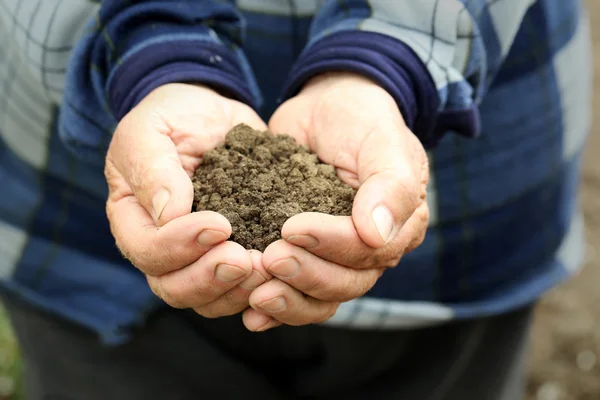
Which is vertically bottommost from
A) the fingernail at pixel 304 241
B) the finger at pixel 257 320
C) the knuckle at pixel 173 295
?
the finger at pixel 257 320

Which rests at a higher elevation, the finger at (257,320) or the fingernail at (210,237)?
the fingernail at (210,237)

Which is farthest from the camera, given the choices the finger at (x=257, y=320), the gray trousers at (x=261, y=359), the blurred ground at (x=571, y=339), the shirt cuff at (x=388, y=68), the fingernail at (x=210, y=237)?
the blurred ground at (x=571, y=339)

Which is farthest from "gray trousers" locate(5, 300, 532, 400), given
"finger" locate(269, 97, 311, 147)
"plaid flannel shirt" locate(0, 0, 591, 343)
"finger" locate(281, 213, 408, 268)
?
"finger" locate(281, 213, 408, 268)

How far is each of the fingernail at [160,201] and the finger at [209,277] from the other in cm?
9

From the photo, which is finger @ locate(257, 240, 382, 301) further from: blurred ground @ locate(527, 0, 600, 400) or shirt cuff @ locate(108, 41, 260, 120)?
blurred ground @ locate(527, 0, 600, 400)

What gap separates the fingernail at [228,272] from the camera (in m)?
0.92

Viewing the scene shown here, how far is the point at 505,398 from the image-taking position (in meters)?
1.92

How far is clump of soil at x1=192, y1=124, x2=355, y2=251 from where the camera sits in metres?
1.06

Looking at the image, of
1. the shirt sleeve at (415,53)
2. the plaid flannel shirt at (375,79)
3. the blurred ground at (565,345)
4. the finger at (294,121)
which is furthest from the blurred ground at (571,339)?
the finger at (294,121)

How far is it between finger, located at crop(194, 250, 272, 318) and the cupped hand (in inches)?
0.5

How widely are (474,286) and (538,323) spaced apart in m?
1.18

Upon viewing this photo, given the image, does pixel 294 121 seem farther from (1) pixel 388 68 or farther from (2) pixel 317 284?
(2) pixel 317 284

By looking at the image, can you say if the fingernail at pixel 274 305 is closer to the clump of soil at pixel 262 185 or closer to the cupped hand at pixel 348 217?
the cupped hand at pixel 348 217

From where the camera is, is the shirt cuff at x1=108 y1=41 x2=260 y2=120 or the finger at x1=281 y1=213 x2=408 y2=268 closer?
the finger at x1=281 y1=213 x2=408 y2=268
